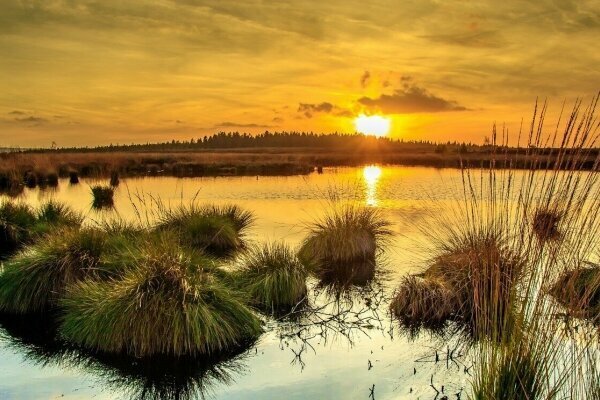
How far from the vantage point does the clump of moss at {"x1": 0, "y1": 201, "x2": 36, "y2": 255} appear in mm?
16406

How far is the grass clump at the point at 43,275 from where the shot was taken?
10320 millimetres

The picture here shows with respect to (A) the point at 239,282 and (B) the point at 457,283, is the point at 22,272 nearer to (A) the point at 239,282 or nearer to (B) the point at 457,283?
(A) the point at 239,282

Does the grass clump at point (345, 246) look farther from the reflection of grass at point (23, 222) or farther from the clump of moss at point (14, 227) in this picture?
the clump of moss at point (14, 227)

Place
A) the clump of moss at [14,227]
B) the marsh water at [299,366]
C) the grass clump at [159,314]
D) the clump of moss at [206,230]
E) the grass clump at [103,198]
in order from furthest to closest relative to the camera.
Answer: the grass clump at [103,198] < the clump of moss at [14,227] < the clump of moss at [206,230] < the grass clump at [159,314] < the marsh water at [299,366]

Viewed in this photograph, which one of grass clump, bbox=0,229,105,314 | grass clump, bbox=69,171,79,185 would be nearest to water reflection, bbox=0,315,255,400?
grass clump, bbox=0,229,105,314

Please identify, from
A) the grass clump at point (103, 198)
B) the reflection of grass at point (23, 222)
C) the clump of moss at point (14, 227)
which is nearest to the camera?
the reflection of grass at point (23, 222)

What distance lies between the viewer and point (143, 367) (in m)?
7.72

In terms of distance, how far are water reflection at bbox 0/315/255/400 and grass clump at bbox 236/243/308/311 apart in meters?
2.02

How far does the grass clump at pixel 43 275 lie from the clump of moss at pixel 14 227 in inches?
219

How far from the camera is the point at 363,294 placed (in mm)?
11617

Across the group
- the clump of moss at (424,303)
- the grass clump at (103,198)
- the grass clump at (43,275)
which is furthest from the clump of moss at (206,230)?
the grass clump at (103,198)

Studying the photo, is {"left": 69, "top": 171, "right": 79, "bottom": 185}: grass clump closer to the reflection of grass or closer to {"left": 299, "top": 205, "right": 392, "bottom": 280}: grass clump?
the reflection of grass

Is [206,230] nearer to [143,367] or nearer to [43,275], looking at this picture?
[43,275]

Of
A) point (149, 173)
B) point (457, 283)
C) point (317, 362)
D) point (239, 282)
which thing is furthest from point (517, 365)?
point (149, 173)
